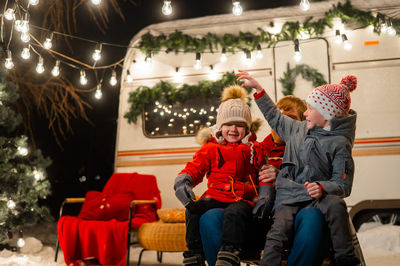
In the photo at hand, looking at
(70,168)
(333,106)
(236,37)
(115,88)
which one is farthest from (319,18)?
(70,168)

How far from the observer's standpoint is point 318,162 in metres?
2.20

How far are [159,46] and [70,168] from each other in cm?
457

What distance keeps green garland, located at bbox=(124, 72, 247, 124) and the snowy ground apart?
6.57 feet

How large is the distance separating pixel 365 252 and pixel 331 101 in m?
3.01

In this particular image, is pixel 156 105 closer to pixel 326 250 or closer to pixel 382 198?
pixel 382 198

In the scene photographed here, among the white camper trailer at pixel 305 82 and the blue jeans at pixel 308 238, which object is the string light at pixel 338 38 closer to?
the white camper trailer at pixel 305 82

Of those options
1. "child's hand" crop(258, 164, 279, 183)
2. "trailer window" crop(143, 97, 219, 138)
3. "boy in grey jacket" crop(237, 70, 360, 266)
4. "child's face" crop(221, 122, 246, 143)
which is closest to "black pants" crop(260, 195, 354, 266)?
"boy in grey jacket" crop(237, 70, 360, 266)

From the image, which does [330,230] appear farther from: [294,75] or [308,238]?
[294,75]

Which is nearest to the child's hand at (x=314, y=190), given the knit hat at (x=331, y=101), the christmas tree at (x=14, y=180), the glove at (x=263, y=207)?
the glove at (x=263, y=207)

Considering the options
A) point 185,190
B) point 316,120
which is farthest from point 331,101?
point 185,190

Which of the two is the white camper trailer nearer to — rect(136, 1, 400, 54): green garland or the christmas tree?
rect(136, 1, 400, 54): green garland

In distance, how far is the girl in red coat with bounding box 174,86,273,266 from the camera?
220cm

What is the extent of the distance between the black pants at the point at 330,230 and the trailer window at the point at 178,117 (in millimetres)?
3338

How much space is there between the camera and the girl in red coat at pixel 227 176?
2.20 m
